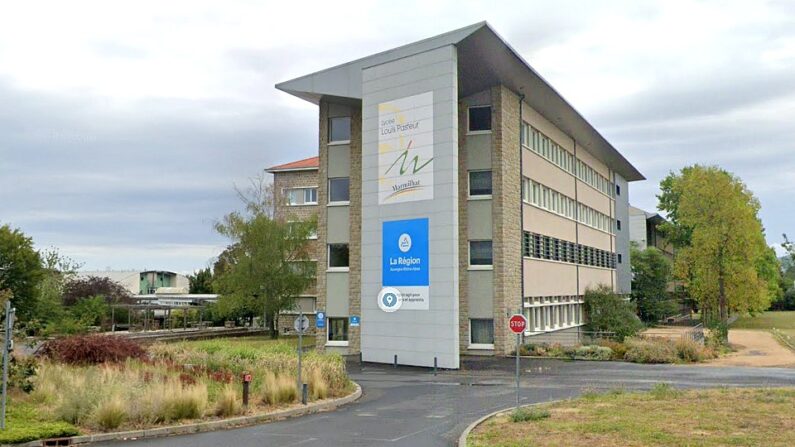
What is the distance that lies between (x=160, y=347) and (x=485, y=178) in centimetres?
1591

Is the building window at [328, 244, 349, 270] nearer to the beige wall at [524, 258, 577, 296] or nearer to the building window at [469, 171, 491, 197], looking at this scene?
the building window at [469, 171, 491, 197]

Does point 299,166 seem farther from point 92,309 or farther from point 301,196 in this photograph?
point 92,309

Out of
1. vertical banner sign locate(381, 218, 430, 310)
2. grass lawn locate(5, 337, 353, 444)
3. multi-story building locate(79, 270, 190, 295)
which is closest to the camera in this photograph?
grass lawn locate(5, 337, 353, 444)

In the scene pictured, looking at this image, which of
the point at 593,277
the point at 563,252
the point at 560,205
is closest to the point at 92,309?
the point at 563,252

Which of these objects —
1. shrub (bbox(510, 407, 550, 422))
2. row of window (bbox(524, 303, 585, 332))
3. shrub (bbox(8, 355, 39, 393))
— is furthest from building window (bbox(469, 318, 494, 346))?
shrub (bbox(8, 355, 39, 393))

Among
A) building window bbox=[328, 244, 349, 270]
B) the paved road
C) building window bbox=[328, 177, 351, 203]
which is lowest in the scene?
the paved road

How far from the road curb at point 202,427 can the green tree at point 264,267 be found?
99.3 feet

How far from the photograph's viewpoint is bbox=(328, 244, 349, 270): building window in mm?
36031

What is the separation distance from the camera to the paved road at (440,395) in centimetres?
1355

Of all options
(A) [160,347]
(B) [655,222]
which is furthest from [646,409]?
(B) [655,222]

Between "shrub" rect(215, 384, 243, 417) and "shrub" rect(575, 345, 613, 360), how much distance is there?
64.4 ft

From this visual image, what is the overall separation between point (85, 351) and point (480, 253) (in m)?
17.5

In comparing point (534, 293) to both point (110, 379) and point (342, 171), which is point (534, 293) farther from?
point (110, 379)

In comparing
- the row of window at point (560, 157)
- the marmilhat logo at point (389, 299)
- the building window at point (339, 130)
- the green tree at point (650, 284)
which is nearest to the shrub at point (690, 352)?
the marmilhat logo at point (389, 299)
